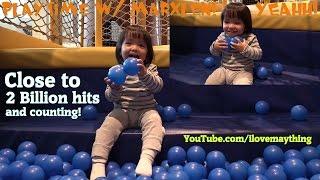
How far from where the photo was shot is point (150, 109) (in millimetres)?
1798

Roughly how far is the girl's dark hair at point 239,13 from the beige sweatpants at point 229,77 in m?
0.21

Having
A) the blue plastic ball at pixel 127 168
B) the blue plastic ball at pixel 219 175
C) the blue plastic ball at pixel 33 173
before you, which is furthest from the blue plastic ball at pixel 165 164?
the blue plastic ball at pixel 33 173

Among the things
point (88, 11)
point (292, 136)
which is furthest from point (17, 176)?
point (88, 11)

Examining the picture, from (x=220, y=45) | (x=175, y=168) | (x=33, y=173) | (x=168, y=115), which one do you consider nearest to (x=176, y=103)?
(x=168, y=115)

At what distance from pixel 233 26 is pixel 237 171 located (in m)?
0.89

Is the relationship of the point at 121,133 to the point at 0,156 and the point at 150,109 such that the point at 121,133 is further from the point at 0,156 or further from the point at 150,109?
the point at 0,156

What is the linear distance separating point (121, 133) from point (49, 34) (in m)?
1.24

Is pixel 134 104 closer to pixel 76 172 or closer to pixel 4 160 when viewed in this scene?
pixel 76 172

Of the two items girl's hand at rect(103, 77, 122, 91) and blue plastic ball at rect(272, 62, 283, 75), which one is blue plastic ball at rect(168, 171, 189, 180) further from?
blue plastic ball at rect(272, 62, 283, 75)

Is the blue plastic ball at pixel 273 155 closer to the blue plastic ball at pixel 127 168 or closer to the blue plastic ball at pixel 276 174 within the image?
the blue plastic ball at pixel 276 174

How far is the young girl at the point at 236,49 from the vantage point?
6.97 ft

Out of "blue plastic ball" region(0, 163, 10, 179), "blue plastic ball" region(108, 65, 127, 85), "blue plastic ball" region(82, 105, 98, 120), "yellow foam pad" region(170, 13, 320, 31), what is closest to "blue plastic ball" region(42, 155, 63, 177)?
"blue plastic ball" region(0, 163, 10, 179)

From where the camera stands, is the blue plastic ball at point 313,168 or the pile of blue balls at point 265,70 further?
the pile of blue balls at point 265,70

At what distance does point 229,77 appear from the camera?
85.3 inches
